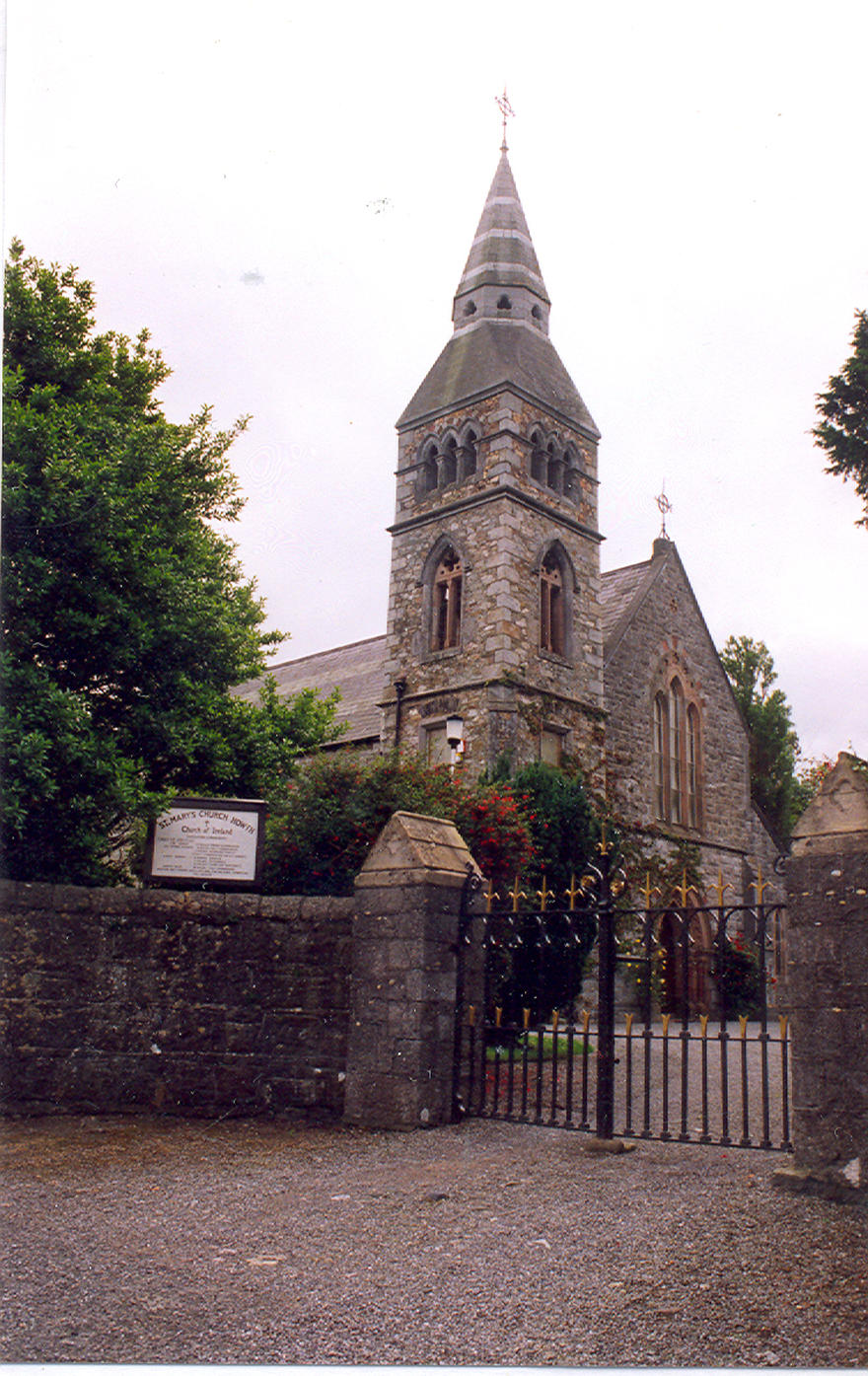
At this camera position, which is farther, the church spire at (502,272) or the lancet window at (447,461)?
the church spire at (502,272)

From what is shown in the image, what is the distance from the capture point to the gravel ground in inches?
131

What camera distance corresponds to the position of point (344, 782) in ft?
34.2

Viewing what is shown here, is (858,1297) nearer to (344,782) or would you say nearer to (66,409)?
(344,782)

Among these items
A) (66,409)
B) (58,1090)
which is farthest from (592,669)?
(58,1090)

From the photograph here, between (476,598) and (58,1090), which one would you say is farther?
(476,598)

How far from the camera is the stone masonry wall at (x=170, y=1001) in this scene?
23.2ft

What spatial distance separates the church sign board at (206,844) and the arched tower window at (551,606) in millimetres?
13291

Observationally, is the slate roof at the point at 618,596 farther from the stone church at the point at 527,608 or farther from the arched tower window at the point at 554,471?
the arched tower window at the point at 554,471

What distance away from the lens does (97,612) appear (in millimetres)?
8438

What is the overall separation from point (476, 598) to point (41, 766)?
44.1 ft

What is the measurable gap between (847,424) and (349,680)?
20271 millimetres

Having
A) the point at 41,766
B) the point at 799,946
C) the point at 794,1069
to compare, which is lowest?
the point at 794,1069

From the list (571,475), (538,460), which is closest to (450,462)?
(538,460)

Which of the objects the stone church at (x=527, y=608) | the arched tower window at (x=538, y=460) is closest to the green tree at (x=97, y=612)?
the stone church at (x=527, y=608)
